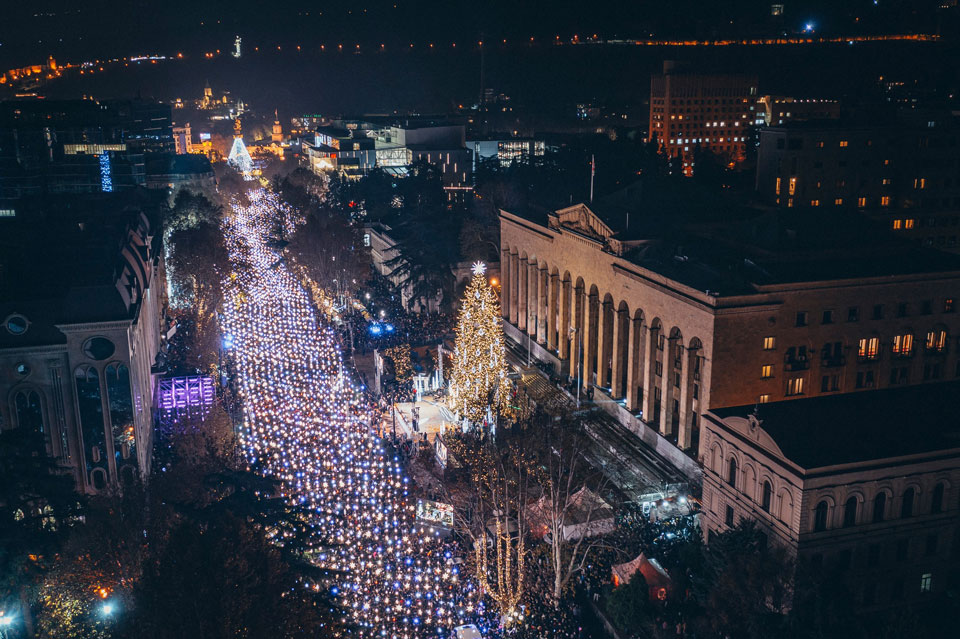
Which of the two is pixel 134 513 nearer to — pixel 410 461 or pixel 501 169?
pixel 410 461

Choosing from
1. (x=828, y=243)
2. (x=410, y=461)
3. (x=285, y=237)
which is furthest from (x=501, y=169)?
(x=410, y=461)

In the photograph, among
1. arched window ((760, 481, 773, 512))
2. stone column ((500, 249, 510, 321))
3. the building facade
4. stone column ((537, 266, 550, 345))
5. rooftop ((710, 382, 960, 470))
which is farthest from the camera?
the building facade

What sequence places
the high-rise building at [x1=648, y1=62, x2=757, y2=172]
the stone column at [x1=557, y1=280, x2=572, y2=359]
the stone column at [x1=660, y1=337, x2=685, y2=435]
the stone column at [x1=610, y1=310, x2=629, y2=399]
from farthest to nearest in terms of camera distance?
the high-rise building at [x1=648, y1=62, x2=757, y2=172] → the stone column at [x1=557, y1=280, x2=572, y2=359] → the stone column at [x1=610, y1=310, x2=629, y2=399] → the stone column at [x1=660, y1=337, x2=685, y2=435]

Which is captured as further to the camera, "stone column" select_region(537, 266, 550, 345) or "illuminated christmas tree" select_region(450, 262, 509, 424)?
"stone column" select_region(537, 266, 550, 345)

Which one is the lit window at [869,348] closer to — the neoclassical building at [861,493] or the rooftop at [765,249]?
the rooftop at [765,249]

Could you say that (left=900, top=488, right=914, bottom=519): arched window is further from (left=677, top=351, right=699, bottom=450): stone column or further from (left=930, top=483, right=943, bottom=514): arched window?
(left=677, top=351, right=699, bottom=450): stone column

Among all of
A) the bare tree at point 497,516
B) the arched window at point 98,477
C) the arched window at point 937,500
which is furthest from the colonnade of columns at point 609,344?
the arched window at point 98,477

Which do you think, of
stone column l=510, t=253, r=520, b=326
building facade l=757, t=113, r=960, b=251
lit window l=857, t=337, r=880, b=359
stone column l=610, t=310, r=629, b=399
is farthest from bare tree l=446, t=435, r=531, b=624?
building facade l=757, t=113, r=960, b=251
